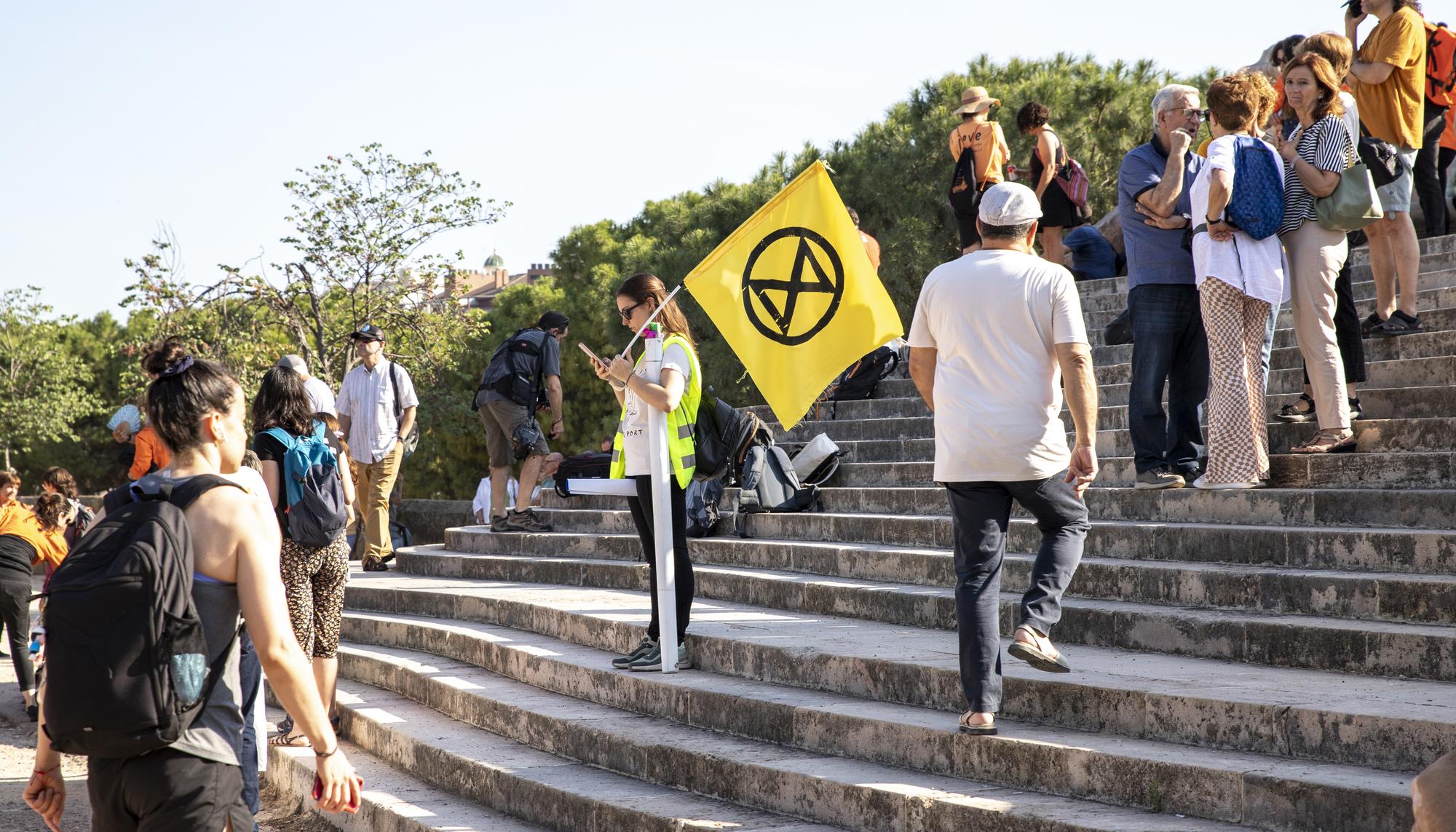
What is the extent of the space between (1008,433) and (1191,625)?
4.26 ft

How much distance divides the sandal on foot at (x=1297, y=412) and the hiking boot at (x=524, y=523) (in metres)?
5.89

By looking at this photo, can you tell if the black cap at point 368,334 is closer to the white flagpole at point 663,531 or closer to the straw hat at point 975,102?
the white flagpole at point 663,531

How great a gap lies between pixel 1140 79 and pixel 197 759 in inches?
901

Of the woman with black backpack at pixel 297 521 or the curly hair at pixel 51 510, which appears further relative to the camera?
the curly hair at pixel 51 510

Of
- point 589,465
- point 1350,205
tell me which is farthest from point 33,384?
point 1350,205

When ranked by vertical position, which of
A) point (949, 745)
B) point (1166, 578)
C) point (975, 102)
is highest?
point (975, 102)

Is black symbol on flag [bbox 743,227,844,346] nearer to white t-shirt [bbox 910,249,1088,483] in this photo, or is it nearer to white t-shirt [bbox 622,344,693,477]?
white t-shirt [bbox 622,344,693,477]

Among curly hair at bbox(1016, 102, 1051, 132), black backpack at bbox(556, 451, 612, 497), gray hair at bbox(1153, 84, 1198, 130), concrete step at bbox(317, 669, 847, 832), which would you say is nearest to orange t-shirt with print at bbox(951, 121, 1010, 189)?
curly hair at bbox(1016, 102, 1051, 132)

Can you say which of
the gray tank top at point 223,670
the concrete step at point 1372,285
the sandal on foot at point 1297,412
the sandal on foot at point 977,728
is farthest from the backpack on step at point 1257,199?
the gray tank top at point 223,670

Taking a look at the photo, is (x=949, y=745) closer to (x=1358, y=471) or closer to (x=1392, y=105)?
(x=1358, y=471)

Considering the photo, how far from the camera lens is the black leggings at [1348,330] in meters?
6.50

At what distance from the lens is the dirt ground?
6012 millimetres

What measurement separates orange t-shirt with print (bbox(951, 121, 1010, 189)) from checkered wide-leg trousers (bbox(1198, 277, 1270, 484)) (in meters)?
4.64

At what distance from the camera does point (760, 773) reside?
15.1 feet
